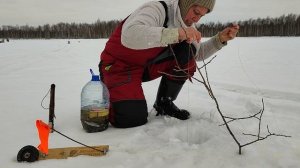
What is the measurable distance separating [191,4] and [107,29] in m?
76.5

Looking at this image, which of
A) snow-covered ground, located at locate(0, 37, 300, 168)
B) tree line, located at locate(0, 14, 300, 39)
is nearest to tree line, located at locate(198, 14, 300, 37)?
tree line, located at locate(0, 14, 300, 39)

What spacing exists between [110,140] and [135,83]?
27.1 inches

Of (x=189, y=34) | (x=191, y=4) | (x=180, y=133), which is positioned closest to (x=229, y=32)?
(x=191, y=4)

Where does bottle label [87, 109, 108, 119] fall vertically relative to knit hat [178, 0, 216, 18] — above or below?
below

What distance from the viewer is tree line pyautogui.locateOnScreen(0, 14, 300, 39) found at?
5856cm

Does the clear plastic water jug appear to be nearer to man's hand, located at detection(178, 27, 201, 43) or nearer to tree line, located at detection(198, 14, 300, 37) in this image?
man's hand, located at detection(178, 27, 201, 43)

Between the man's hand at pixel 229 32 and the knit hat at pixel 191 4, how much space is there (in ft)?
0.87

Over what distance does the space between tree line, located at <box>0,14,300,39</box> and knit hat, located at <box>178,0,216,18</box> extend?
51.3 m

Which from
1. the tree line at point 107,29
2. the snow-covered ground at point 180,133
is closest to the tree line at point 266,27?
the tree line at point 107,29

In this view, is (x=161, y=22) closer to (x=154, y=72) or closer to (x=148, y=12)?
(x=148, y=12)

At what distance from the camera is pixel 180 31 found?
214cm

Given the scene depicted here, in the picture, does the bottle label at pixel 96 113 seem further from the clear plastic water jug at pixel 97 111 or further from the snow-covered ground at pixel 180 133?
the snow-covered ground at pixel 180 133

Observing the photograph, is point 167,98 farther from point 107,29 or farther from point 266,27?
point 107,29

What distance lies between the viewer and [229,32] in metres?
2.75
